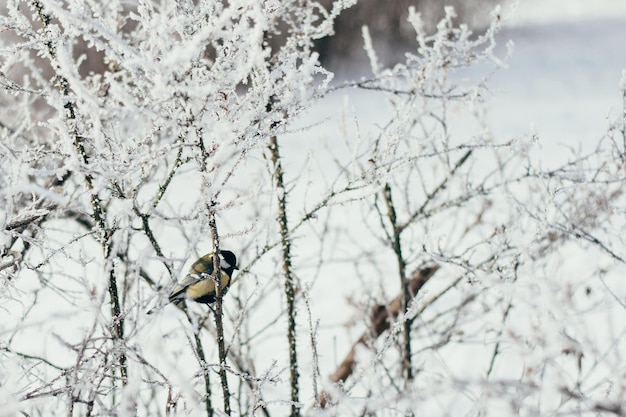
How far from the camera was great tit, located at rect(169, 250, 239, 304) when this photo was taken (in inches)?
126

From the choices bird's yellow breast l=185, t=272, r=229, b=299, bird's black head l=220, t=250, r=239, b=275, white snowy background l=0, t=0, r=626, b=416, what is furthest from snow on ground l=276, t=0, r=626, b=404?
bird's black head l=220, t=250, r=239, b=275

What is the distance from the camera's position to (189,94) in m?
1.63

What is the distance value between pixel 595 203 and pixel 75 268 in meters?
7.75

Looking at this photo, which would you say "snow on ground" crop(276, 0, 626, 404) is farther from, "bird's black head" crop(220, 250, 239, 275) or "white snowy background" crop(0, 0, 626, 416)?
"bird's black head" crop(220, 250, 239, 275)

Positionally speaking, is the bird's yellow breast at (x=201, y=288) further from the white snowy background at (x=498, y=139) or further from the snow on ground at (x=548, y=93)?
the snow on ground at (x=548, y=93)

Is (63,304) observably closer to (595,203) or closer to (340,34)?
(595,203)

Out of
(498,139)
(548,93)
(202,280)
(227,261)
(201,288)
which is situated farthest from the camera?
(548,93)

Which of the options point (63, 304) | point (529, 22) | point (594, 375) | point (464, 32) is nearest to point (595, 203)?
point (464, 32)

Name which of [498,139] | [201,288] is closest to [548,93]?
[498,139]

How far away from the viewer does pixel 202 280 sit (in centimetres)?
336

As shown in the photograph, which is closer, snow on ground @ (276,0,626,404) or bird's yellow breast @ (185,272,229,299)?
bird's yellow breast @ (185,272,229,299)

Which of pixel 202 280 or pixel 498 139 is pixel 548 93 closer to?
pixel 498 139

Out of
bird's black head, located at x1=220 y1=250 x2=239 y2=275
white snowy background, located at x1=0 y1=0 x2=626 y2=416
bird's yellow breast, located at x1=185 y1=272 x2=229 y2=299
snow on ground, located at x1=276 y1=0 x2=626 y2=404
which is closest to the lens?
white snowy background, located at x1=0 y1=0 x2=626 y2=416

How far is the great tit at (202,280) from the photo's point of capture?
3189mm
